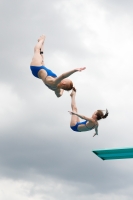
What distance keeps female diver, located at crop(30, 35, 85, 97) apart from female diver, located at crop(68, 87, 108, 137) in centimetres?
90

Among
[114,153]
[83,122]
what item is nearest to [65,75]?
[83,122]

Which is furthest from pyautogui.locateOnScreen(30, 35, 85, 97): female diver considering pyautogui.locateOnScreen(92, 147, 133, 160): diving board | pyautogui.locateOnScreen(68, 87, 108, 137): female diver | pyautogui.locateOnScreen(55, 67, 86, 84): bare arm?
pyautogui.locateOnScreen(92, 147, 133, 160): diving board

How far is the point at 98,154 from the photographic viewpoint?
841 inches

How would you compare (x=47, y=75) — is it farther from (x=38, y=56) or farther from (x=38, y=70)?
(x=38, y=56)

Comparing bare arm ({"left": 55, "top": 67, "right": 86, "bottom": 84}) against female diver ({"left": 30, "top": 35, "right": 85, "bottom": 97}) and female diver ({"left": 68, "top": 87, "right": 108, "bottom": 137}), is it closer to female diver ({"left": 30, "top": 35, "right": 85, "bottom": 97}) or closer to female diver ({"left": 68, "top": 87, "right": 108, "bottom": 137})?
female diver ({"left": 30, "top": 35, "right": 85, "bottom": 97})

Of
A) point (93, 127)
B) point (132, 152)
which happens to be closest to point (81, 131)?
point (93, 127)

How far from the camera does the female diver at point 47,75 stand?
19.1m

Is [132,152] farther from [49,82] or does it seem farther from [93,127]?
[49,82]

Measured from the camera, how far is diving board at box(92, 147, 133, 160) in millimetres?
20672

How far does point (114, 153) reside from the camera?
21094mm

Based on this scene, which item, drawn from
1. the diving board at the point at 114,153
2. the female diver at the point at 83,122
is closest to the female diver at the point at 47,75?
the female diver at the point at 83,122

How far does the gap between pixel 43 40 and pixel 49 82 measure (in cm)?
215

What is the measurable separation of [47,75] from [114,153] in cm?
399

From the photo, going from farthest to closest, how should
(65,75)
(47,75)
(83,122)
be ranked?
(83,122)
(47,75)
(65,75)
